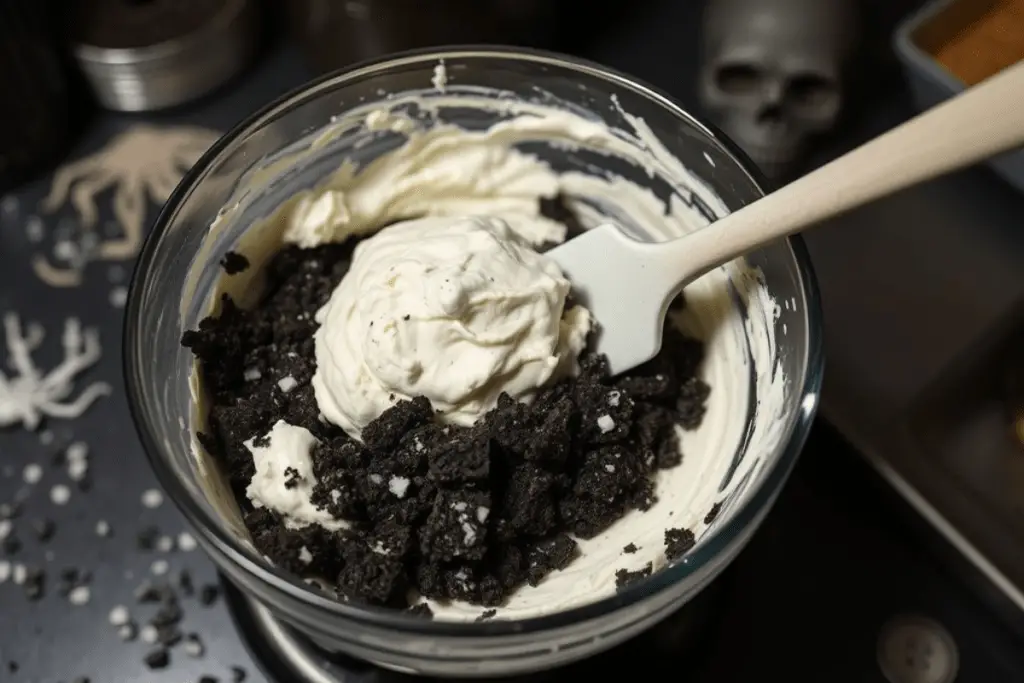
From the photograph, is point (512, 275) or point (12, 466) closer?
point (512, 275)

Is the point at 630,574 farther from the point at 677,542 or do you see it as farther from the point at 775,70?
the point at 775,70

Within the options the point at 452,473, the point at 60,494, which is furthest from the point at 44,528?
the point at 452,473

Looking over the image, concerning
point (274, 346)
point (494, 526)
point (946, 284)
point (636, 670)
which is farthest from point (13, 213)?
point (946, 284)

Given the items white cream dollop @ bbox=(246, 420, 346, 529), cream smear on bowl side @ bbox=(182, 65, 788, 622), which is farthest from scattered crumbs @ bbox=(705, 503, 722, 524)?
white cream dollop @ bbox=(246, 420, 346, 529)

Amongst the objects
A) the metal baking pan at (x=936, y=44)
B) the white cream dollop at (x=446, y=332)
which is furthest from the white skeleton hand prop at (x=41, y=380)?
the metal baking pan at (x=936, y=44)

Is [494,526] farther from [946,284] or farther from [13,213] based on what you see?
[13,213]

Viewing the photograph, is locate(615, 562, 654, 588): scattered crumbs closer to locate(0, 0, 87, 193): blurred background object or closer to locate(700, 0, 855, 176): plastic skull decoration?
locate(700, 0, 855, 176): plastic skull decoration

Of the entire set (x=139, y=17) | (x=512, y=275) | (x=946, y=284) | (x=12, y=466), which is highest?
(x=946, y=284)
